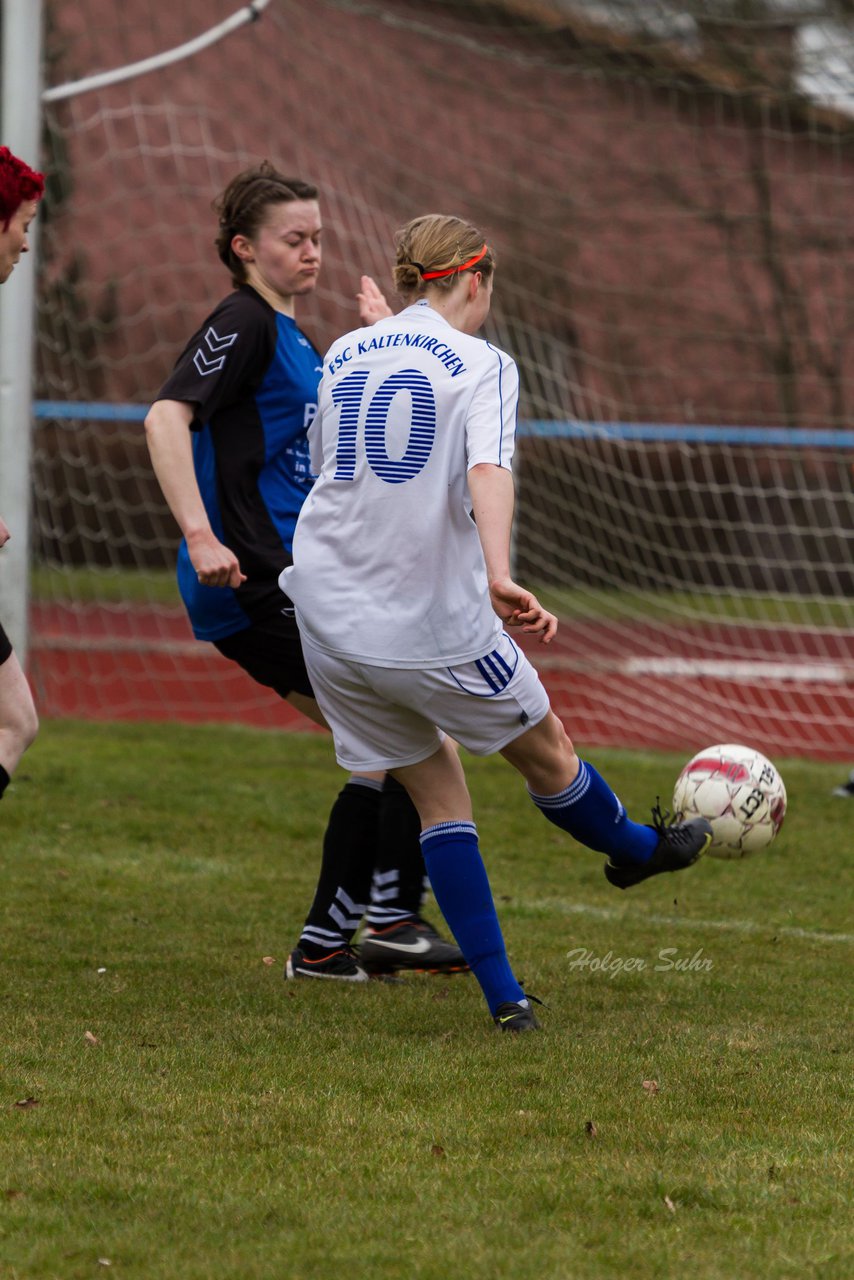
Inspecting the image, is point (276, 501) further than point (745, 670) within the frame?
No

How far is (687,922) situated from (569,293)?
12.5 meters

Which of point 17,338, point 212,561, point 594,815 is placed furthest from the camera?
point 17,338

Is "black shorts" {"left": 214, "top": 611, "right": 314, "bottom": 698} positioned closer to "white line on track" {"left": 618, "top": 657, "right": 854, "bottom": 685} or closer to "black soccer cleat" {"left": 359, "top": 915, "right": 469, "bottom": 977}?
"black soccer cleat" {"left": 359, "top": 915, "right": 469, "bottom": 977}

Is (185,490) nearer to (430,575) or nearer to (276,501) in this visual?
(276,501)

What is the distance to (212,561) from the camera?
4.25 metres

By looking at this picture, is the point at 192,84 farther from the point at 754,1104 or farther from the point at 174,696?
the point at 754,1104

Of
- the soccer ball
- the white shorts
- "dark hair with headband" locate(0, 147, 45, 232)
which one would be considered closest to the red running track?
the soccer ball

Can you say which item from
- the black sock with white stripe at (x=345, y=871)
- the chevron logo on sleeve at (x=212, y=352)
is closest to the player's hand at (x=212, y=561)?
the chevron logo on sleeve at (x=212, y=352)

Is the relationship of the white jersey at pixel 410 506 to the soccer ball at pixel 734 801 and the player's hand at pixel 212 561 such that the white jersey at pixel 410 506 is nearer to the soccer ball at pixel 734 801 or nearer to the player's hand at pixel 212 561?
the player's hand at pixel 212 561

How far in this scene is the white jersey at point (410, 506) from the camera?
12.5 feet

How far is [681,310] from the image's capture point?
69.3ft

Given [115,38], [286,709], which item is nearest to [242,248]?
[286,709]

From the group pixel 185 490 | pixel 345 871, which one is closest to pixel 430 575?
pixel 185 490

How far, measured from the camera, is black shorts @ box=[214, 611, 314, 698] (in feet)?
15.3
